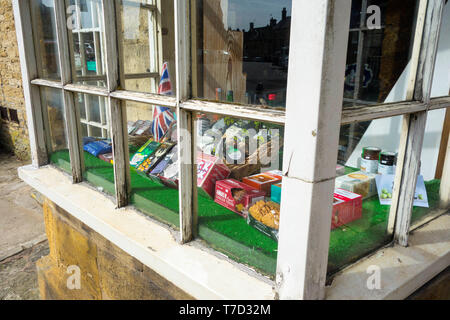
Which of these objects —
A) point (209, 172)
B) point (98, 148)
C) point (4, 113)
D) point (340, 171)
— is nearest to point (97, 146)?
point (98, 148)

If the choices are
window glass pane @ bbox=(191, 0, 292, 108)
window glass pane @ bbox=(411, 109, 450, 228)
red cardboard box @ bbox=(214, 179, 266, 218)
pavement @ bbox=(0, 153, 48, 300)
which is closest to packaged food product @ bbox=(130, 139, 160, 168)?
red cardboard box @ bbox=(214, 179, 266, 218)

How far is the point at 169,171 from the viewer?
1389 mm

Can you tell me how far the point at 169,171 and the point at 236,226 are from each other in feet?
1.35

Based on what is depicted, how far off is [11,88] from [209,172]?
5254 millimetres

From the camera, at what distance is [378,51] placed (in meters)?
1.22

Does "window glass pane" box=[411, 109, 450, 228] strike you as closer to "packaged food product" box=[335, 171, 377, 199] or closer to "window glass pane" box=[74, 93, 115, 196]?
"packaged food product" box=[335, 171, 377, 199]

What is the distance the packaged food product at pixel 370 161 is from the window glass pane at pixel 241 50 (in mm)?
633

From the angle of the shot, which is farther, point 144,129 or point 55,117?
point 55,117

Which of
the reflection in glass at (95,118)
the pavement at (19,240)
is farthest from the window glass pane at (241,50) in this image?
the pavement at (19,240)

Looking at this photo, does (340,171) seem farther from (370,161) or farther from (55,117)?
(55,117)

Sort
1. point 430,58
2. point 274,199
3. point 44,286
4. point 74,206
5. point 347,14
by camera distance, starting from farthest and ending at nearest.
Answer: point 44,286
point 74,206
point 274,199
point 430,58
point 347,14
